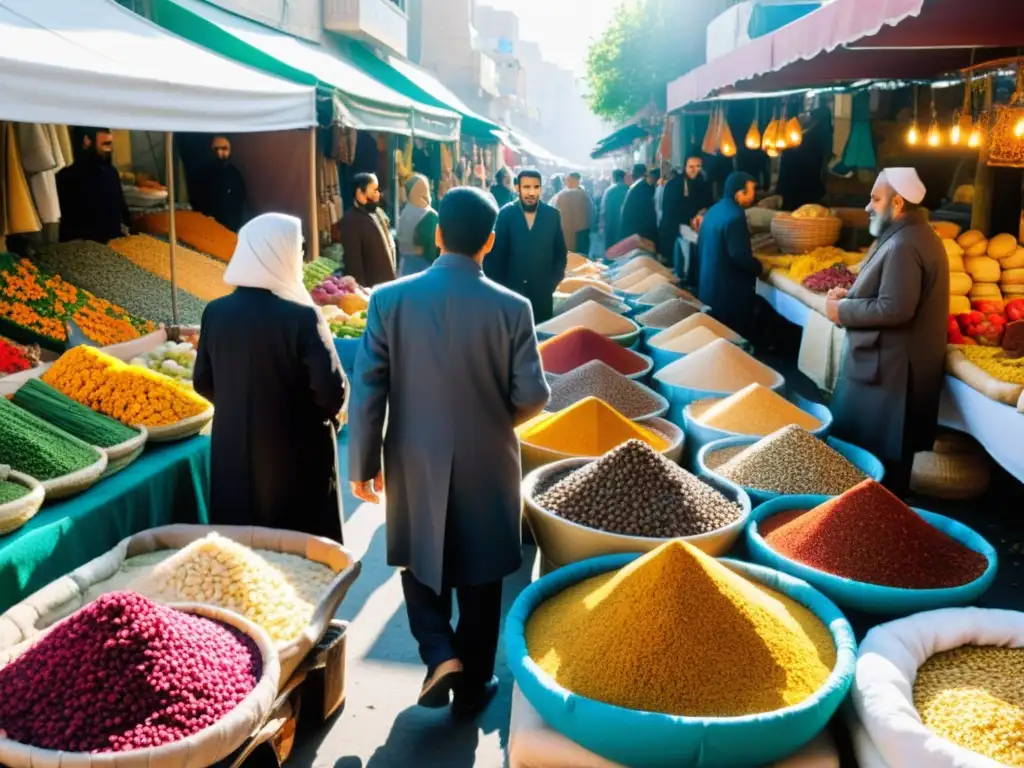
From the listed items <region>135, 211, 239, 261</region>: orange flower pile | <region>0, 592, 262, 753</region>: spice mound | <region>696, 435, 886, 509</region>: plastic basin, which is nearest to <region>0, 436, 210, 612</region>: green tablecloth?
<region>0, 592, 262, 753</region>: spice mound

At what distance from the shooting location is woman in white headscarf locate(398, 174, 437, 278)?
7418 mm

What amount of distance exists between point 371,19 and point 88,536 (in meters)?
12.0

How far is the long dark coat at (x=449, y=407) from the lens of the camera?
8.35ft

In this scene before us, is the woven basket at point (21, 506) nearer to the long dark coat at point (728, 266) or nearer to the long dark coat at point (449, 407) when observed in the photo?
the long dark coat at point (449, 407)

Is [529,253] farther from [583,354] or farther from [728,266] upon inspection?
[728,266]

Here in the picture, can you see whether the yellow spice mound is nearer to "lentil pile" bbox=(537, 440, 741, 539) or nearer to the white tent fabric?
"lentil pile" bbox=(537, 440, 741, 539)

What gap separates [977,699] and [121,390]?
2.78m

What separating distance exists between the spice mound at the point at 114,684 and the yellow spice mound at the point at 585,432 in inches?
64.9

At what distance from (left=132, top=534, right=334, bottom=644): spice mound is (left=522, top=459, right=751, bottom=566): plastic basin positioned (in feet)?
2.25

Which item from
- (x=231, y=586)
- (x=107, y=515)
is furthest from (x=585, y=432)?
(x=107, y=515)

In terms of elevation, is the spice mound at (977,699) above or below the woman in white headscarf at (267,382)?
below

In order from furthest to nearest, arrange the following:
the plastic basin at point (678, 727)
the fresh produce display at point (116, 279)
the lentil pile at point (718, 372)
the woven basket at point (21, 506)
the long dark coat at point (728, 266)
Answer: the long dark coat at point (728, 266)
the fresh produce display at point (116, 279)
the lentil pile at point (718, 372)
the woven basket at point (21, 506)
the plastic basin at point (678, 727)

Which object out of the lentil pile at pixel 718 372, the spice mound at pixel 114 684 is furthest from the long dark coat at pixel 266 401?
the lentil pile at pixel 718 372

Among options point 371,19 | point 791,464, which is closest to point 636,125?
point 371,19
